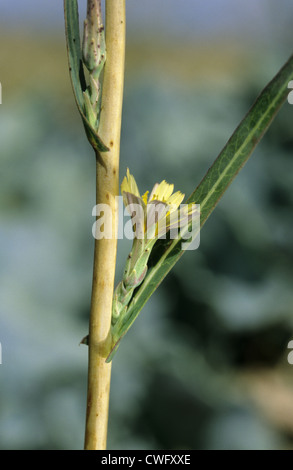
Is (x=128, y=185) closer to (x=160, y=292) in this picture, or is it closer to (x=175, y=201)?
(x=175, y=201)

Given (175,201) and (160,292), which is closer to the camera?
(175,201)

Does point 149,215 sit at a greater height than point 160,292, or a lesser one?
lesser

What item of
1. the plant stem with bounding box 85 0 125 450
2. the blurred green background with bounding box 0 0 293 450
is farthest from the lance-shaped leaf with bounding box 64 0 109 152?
the blurred green background with bounding box 0 0 293 450

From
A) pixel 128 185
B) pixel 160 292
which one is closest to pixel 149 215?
pixel 128 185

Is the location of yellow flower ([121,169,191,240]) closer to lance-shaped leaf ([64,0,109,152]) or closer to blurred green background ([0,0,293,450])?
lance-shaped leaf ([64,0,109,152])

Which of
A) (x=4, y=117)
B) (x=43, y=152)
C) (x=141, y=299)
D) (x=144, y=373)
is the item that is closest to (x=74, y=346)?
(x=144, y=373)

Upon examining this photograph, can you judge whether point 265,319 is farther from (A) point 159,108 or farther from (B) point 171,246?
(B) point 171,246
